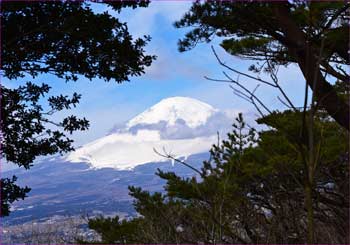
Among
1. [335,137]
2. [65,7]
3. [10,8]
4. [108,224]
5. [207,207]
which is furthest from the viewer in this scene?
[108,224]

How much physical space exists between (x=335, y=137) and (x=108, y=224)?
5327 mm

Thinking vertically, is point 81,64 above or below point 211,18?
below

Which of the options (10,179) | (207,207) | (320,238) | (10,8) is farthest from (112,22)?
(320,238)

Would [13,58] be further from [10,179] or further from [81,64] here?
[10,179]

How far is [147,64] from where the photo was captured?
5500mm

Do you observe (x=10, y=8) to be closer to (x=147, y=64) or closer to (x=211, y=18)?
(x=147, y=64)

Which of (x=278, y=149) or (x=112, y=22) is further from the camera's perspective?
(x=278, y=149)

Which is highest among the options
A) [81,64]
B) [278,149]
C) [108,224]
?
[81,64]

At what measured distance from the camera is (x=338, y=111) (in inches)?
200

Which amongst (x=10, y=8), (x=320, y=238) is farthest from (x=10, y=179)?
(x=320, y=238)

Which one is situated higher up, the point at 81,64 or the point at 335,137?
the point at 81,64

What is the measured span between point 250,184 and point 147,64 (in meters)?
3.15

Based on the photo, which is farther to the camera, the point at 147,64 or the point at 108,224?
the point at 108,224

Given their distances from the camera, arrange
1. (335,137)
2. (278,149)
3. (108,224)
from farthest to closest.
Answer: (108,224)
(278,149)
(335,137)
